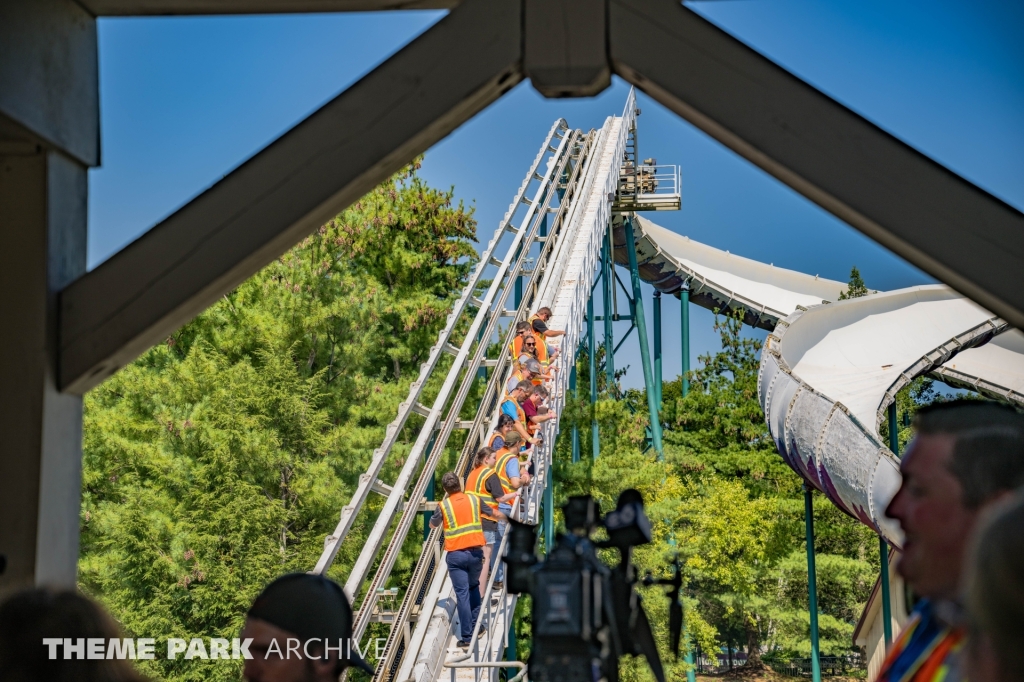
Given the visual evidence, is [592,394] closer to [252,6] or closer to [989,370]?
[989,370]

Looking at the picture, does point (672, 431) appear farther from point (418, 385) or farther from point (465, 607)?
point (465, 607)

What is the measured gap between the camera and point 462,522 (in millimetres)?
6992

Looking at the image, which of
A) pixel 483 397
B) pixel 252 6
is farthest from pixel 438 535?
pixel 252 6

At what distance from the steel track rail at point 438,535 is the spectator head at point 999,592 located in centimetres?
683

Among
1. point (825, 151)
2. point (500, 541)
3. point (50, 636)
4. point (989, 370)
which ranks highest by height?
point (989, 370)

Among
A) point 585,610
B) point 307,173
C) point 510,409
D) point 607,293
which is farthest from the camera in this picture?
point 607,293

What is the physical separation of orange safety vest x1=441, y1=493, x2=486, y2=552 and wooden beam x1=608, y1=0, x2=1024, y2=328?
495 cm

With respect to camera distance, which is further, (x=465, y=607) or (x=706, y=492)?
(x=706, y=492)

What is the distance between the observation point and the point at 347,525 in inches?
325

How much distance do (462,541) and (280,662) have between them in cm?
504

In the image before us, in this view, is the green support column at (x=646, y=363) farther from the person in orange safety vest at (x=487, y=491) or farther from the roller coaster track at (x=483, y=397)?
the person in orange safety vest at (x=487, y=491)

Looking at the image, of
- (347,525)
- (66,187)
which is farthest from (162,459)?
(66,187)

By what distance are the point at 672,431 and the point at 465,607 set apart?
72.7ft

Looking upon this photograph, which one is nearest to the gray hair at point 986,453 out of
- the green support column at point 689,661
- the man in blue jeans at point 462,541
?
the man in blue jeans at point 462,541
